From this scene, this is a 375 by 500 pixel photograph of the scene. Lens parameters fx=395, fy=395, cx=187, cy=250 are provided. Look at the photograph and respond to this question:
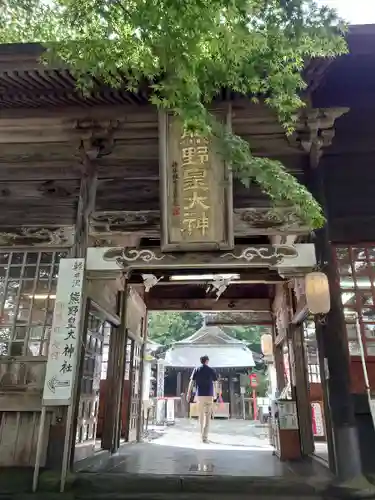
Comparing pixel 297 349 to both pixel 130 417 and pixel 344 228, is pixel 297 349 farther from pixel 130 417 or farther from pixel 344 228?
pixel 130 417

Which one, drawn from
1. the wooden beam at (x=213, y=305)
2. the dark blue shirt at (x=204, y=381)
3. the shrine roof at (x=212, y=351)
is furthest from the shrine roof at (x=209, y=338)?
the dark blue shirt at (x=204, y=381)

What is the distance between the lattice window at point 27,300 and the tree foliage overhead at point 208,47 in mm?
2959

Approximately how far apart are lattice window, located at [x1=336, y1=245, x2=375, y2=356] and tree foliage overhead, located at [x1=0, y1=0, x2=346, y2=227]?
1.59m

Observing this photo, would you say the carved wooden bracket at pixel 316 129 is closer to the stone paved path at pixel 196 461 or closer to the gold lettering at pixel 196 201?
the gold lettering at pixel 196 201

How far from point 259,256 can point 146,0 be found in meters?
3.24

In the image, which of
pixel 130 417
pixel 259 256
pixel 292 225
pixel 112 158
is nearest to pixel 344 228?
pixel 292 225

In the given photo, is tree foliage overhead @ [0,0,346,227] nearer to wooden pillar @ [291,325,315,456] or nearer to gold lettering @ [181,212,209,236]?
gold lettering @ [181,212,209,236]

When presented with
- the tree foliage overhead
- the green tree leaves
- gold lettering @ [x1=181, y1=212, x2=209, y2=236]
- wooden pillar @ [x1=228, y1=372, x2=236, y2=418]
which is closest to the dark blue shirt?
gold lettering @ [x1=181, y1=212, x2=209, y2=236]

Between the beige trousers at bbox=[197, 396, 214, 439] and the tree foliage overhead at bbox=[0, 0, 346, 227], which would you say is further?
the beige trousers at bbox=[197, 396, 214, 439]

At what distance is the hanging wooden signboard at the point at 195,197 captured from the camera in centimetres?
514

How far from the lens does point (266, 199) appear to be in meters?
6.12

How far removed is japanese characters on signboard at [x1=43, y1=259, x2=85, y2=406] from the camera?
4793 millimetres

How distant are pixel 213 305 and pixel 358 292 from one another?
5.43 meters

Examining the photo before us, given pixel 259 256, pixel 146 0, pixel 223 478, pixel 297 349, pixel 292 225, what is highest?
pixel 146 0
